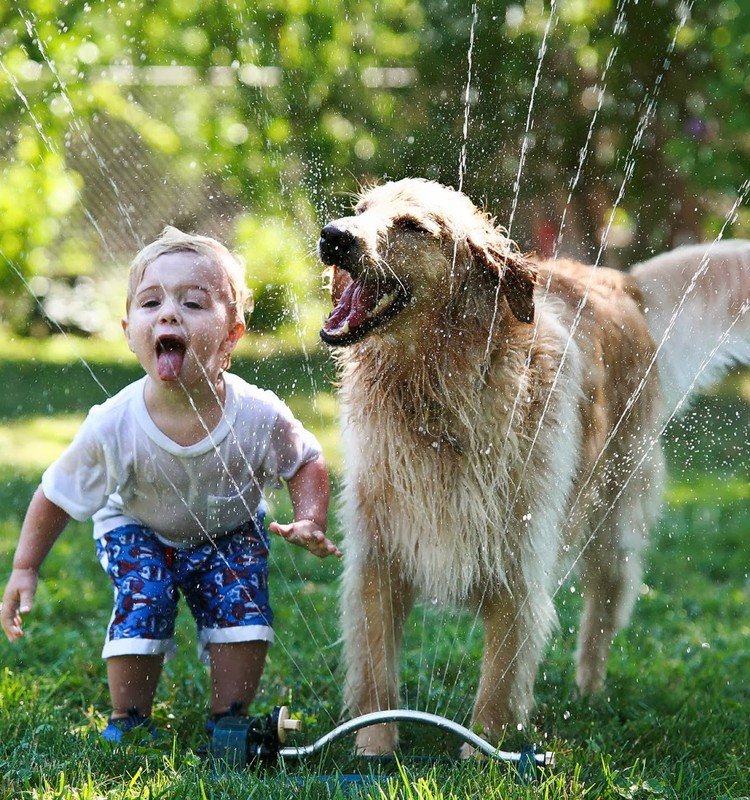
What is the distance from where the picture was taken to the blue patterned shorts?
9.45 ft

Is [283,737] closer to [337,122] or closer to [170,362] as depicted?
[170,362]

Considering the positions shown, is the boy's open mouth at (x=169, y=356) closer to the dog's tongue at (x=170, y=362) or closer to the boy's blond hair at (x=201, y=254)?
the dog's tongue at (x=170, y=362)

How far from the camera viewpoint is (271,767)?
2.57m

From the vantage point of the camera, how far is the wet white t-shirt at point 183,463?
9.12 ft

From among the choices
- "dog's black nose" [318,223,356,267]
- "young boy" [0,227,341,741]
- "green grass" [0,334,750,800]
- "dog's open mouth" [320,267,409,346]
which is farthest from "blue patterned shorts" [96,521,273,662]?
"dog's black nose" [318,223,356,267]

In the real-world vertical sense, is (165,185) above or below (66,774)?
above

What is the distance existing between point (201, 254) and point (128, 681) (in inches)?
45.7

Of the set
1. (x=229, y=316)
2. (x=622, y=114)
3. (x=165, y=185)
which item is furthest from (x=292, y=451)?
(x=622, y=114)

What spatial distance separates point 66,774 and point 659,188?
21.3 ft

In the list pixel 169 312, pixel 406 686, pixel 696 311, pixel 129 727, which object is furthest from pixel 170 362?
pixel 696 311

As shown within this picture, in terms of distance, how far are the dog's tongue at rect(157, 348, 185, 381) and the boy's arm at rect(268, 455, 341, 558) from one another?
42 cm

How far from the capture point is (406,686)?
334 centimetres

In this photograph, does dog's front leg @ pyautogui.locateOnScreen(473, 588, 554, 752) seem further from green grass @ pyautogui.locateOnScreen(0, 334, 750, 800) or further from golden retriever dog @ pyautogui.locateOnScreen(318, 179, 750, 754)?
green grass @ pyautogui.locateOnScreen(0, 334, 750, 800)

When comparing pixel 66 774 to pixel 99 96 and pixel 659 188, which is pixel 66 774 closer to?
pixel 99 96
